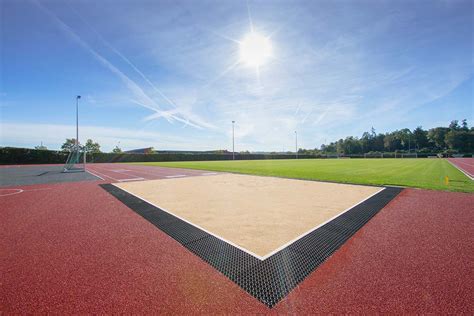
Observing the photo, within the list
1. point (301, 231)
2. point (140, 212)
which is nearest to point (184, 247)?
Answer: point (301, 231)

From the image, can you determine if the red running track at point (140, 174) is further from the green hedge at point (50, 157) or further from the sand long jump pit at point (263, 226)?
the green hedge at point (50, 157)

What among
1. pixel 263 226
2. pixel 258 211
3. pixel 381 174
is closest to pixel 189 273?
pixel 263 226

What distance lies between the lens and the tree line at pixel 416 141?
89.1m

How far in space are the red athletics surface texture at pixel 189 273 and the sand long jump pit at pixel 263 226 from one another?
8.6 inches

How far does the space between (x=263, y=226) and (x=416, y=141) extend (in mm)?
137960

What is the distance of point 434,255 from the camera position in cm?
344

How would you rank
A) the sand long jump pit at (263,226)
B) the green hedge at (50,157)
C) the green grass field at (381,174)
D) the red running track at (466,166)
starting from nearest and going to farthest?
the sand long jump pit at (263,226) → the green grass field at (381,174) → the red running track at (466,166) → the green hedge at (50,157)

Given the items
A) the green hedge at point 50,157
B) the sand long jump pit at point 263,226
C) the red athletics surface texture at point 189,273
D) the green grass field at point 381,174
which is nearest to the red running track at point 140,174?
the green grass field at point 381,174

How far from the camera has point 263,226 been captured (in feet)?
15.8

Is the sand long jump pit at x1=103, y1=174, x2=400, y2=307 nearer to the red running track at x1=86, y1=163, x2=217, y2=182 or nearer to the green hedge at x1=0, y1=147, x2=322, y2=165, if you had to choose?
the red running track at x1=86, y1=163, x2=217, y2=182

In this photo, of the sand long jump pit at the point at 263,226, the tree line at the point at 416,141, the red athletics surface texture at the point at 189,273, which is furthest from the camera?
the tree line at the point at 416,141

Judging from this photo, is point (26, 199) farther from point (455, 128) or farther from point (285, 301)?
point (455, 128)

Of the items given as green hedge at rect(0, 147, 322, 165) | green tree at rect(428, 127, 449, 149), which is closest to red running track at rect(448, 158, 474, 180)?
green hedge at rect(0, 147, 322, 165)

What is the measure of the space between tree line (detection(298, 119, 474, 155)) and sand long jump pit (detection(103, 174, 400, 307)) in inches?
4364
